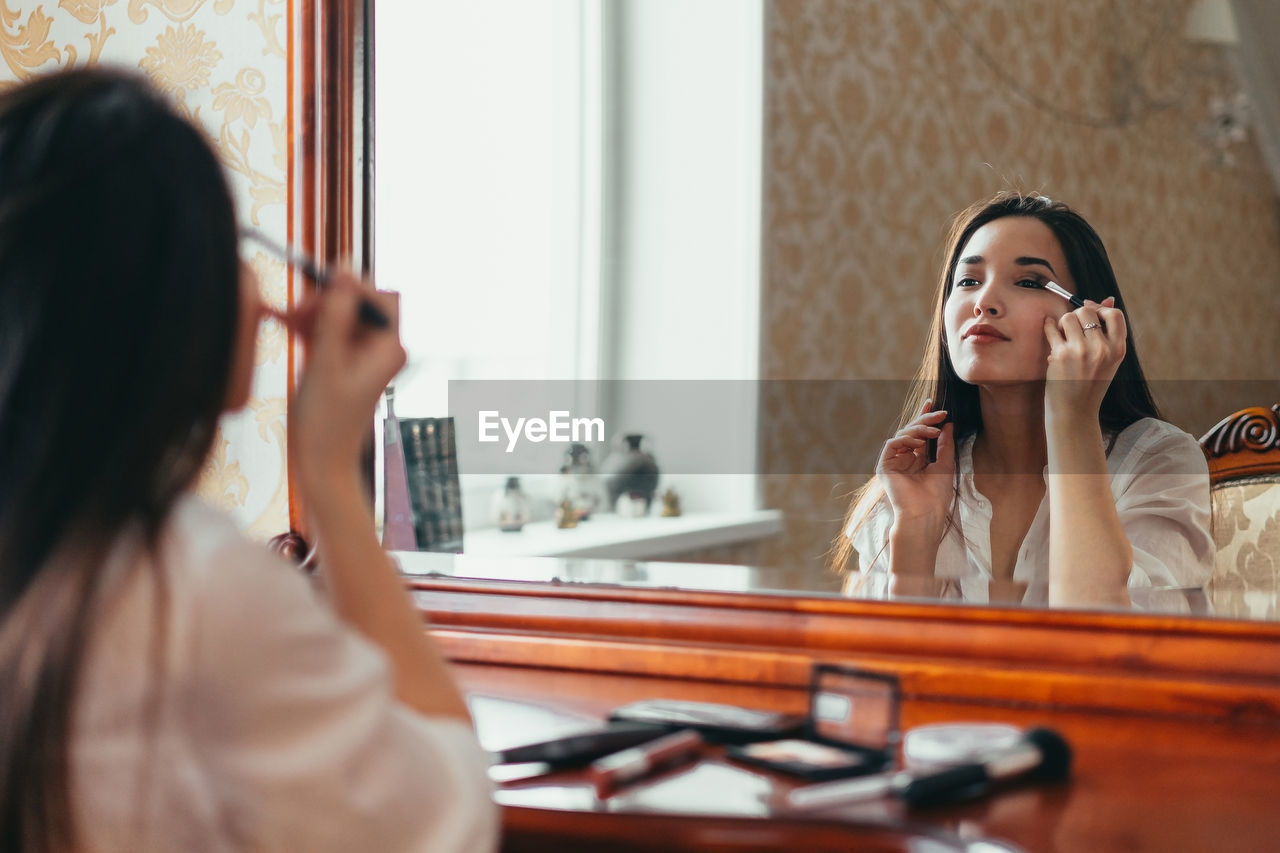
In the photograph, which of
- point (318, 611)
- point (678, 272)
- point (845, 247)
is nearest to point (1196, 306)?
point (845, 247)

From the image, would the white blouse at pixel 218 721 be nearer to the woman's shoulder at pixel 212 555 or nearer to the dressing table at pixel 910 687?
the woman's shoulder at pixel 212 555

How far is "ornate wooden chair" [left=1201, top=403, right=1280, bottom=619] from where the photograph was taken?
83 cm

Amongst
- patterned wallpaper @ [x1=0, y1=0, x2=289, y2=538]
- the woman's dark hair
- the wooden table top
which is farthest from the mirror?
the woman's dark hair

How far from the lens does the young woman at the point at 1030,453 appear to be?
84 cm

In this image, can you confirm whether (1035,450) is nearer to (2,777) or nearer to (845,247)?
(845,247)

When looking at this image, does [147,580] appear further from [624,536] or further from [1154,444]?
[1154,444]

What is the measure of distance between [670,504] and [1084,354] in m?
0.34

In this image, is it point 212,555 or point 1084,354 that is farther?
point 1084,354

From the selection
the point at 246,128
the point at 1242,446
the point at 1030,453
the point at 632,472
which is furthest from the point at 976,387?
the point at 246,128

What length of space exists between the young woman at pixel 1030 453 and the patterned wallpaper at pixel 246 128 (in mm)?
564

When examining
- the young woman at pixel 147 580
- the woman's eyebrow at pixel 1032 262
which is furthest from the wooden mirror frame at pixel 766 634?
the young woman at pixel 147 580

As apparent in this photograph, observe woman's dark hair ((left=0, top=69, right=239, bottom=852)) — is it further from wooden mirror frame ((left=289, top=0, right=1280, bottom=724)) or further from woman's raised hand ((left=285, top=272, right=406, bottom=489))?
wooden mirror frame ((left=289, top=0, right=1280, bottom=724))

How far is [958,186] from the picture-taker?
88cm

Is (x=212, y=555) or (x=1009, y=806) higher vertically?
(x=212, y=555)
